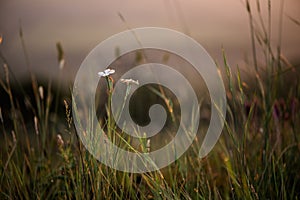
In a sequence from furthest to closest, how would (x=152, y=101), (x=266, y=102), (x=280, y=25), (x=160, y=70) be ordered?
(x=152, y=101) → (x=160, y=70) → (x=280, y=25) → (x=266, y=102)

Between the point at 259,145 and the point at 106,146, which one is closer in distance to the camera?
the point at 106,146

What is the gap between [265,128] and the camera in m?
1.71

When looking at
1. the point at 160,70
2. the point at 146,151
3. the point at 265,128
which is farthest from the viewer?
the point at 160,70

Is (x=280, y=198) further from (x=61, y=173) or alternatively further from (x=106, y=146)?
(x=61, y=173)

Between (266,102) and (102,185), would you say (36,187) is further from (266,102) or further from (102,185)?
(266,102)

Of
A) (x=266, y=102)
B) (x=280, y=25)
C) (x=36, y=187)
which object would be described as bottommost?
(x=36, y=187)

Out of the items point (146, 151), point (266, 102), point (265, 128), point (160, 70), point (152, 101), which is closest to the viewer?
point (146, 151)

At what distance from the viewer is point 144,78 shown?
273 cm

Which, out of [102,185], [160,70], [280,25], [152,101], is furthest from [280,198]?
[152,101]

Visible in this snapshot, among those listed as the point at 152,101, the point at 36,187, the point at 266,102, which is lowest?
the point at 152,101

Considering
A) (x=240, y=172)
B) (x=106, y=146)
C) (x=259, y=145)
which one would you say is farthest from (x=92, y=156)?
(x=259, y=145)

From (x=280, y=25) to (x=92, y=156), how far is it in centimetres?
97

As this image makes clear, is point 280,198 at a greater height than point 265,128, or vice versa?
point 265,128

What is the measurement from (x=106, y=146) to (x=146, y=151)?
141 mm
